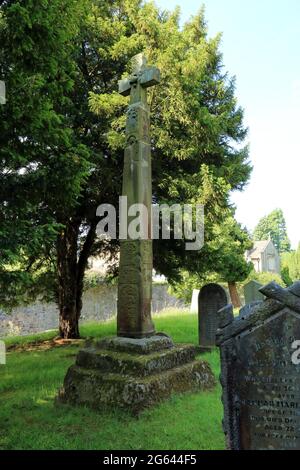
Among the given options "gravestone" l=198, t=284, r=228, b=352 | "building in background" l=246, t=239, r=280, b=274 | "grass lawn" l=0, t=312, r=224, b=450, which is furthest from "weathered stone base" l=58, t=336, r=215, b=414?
"building in background" l=246, t=239, r=280, b=274

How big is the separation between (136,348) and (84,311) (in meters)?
14.9

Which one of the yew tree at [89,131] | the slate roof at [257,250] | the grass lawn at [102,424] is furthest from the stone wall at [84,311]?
the slate roof at [257,250]

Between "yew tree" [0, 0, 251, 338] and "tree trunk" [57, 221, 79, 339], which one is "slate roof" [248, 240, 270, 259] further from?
"tree trunk" [57, 221, 79, 339]

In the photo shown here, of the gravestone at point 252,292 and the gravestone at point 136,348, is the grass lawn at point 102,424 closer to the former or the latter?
the gravestone at point 136,348

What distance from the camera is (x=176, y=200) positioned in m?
10.6

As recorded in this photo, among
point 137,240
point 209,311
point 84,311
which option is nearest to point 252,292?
point 209,311

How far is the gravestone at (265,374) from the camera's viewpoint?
307 cm

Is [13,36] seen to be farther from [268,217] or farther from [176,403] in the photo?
[268,217]

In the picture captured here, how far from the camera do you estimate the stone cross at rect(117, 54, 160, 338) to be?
Answer: 6.22 meters

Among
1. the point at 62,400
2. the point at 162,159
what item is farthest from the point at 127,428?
the point at 162,159

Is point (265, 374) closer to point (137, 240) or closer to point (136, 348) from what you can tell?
point (136, 348)

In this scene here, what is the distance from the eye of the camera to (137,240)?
6344 millimetres
